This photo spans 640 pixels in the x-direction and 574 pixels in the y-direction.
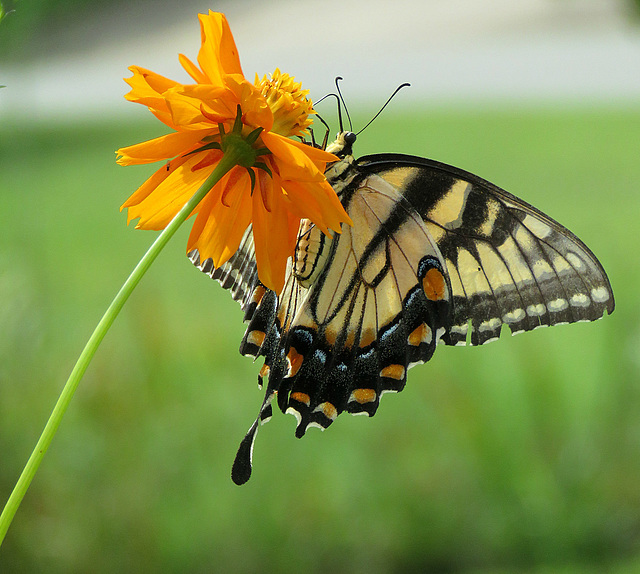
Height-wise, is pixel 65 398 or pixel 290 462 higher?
pixel 65 398

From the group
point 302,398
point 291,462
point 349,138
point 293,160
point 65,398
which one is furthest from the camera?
point 291,462

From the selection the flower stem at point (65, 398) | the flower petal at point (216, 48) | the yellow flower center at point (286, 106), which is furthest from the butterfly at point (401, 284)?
the flower stem at point (65, 398)

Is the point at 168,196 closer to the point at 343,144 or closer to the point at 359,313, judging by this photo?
the point at 343,144

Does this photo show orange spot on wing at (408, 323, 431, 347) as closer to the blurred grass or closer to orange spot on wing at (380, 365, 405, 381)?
orange spot on wing at (380, 365, 405, 381)

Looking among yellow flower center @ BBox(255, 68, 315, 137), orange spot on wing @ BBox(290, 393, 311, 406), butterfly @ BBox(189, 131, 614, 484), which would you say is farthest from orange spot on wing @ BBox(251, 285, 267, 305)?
yellow flower center @ BBox(255, 68, 315, 137)

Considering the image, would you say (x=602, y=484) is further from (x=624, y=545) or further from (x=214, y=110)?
(x=214, y=110)

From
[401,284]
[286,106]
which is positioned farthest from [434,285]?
[286,106]
